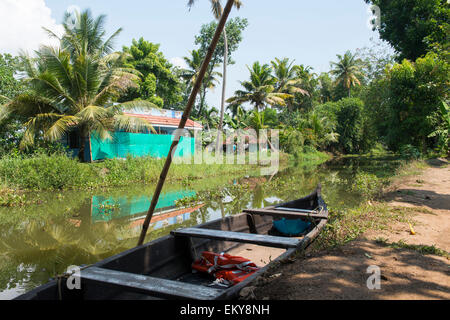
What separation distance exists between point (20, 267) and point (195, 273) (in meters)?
2.60

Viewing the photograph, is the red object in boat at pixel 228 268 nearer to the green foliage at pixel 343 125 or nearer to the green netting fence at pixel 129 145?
the green netting fence at pixel 129 145

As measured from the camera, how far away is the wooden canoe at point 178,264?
83.5 inches

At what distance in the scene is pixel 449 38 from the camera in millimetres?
11430

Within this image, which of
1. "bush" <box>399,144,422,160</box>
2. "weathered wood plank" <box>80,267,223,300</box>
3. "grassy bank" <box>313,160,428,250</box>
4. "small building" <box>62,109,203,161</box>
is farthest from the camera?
"bush" <box>399,144,422,160</box>

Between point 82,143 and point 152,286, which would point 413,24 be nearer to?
point 82,143

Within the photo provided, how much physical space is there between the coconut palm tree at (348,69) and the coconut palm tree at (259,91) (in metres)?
12.2

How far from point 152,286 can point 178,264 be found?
1.47 meters

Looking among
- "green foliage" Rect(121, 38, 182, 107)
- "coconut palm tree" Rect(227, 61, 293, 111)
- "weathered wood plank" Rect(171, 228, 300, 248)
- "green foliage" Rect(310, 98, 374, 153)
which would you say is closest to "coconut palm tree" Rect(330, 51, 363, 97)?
"green foliage" Rect(310, 98, 374, 153)

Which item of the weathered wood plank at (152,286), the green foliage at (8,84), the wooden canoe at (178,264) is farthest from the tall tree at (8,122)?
the weathered wood plank at (152,286)

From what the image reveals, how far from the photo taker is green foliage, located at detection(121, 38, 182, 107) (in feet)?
78.8

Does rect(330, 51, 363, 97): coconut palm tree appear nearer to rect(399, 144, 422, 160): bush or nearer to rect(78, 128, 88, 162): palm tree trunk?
rect(399, 144, 422, 160): bush

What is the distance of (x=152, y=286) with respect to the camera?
7.03ft

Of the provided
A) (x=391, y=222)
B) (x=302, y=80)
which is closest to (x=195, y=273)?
(x=391, y=222)
